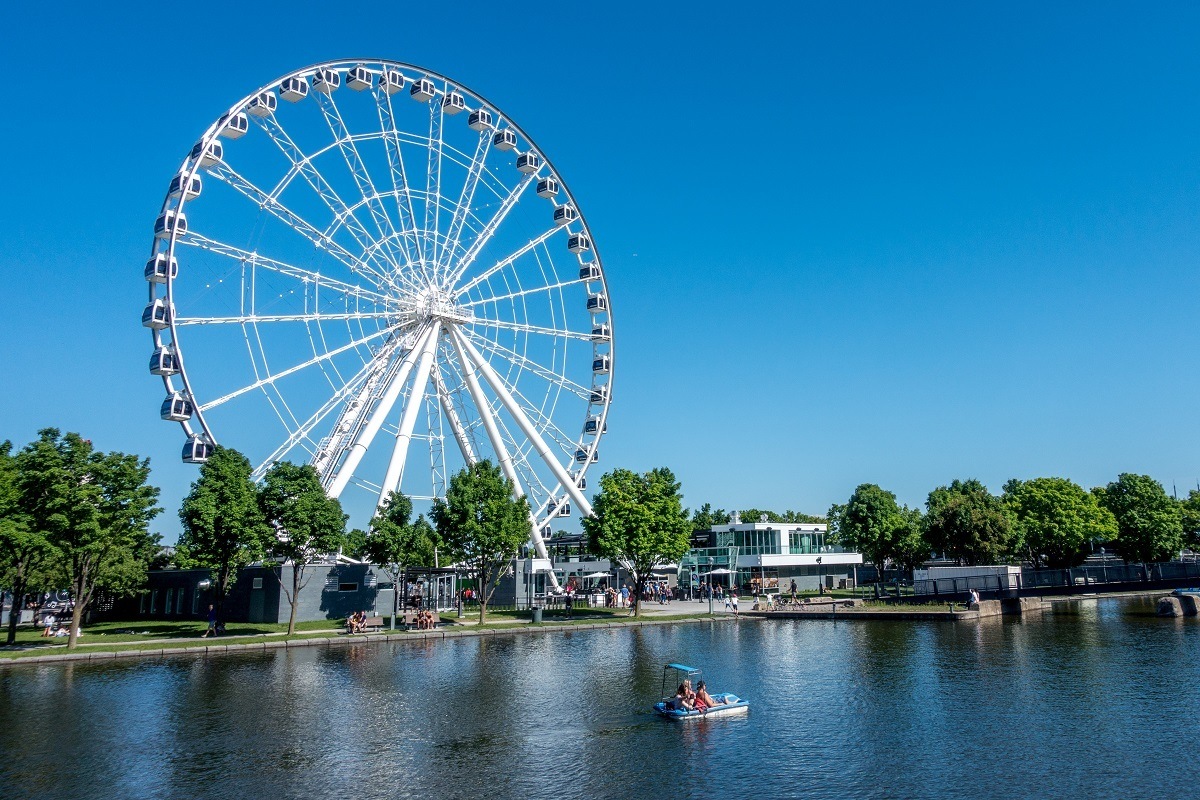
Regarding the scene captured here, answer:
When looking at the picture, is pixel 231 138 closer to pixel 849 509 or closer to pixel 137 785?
pixel 137 785

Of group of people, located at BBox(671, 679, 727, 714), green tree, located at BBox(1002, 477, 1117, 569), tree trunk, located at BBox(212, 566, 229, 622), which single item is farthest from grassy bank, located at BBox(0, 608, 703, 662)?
green tree, located at BBox(1002, 477, 1117, 569)

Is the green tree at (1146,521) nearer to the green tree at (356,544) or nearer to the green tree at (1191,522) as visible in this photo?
the green tree at (1191,522)

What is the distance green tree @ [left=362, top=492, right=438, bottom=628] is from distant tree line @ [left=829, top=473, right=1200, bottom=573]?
4484 centimetres

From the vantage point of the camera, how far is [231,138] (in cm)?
5234

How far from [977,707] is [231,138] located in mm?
49007

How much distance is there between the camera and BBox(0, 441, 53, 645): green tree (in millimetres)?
41125

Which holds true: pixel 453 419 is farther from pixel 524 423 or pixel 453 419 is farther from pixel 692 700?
pixel 692 700

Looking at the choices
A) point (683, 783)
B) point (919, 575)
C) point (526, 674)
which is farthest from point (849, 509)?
point (683, 783)

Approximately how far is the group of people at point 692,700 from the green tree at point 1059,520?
8232 cm

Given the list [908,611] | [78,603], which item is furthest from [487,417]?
[908,611]

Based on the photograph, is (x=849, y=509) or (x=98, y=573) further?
(x=849, y=509)

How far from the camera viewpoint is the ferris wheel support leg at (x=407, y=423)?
189 feet

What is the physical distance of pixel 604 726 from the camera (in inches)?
1030

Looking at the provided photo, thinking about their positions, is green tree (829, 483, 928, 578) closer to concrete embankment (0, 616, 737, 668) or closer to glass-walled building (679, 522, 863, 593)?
glass-walled building (679, 522, 863, 593)
